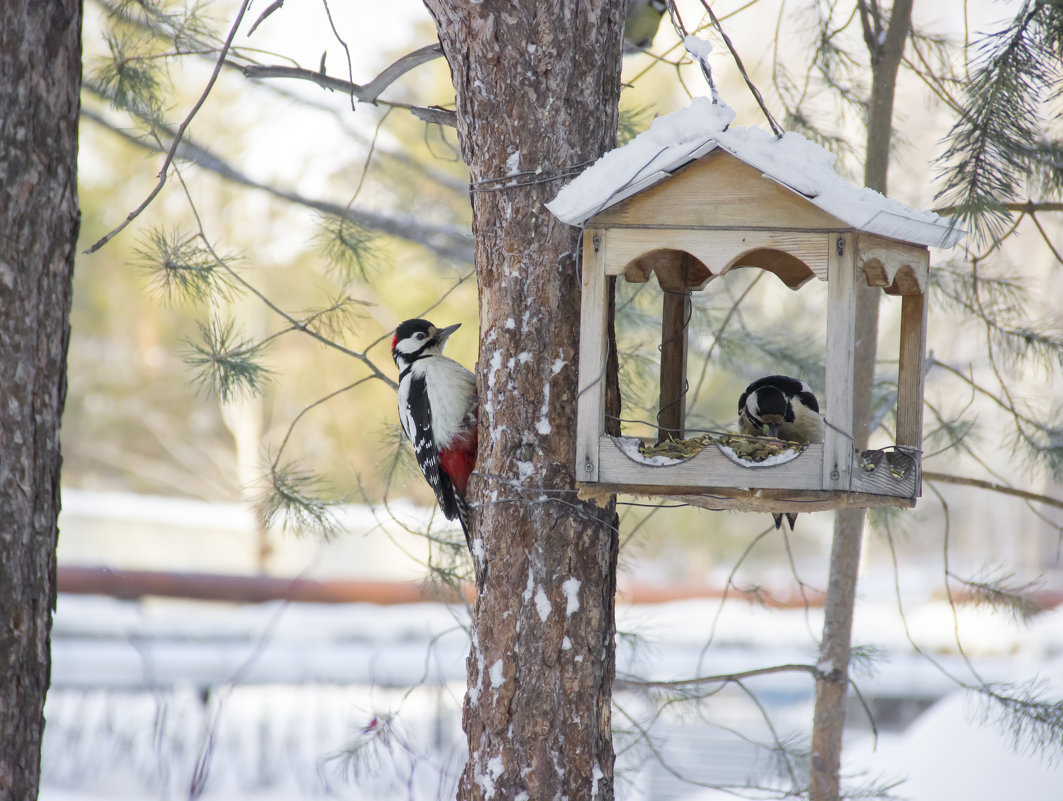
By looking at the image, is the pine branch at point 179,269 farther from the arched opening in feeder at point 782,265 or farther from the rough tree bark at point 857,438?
the rough tree bark at point 857,438

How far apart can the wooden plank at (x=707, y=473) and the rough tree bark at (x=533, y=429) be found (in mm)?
282

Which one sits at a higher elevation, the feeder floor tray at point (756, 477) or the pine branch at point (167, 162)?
the pine branch at point (167, 162)

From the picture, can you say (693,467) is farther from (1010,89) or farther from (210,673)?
(210,673)

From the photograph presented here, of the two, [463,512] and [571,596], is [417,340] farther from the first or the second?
[571,596]

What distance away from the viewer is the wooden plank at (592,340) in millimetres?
1957

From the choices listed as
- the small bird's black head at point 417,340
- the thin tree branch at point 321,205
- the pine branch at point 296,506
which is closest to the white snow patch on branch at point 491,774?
the pine branch at point 296,506

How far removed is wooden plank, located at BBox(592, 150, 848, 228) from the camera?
1.89m

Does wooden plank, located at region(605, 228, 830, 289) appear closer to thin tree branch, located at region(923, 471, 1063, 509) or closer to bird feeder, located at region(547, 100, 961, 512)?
bird feeder, located at region(547, 100, 961, 512)

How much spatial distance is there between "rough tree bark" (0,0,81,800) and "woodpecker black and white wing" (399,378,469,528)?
1111mm

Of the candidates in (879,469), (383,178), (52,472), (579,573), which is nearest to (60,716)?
(383,178)

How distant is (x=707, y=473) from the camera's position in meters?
1.87

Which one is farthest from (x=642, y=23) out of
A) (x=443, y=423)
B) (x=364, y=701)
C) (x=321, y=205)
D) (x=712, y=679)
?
(x=364, y=701)

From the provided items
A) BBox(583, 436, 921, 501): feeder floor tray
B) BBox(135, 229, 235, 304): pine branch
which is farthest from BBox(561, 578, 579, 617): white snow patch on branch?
BBox(135, 229, 235, 304): pine branch

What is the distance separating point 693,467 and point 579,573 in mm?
448
